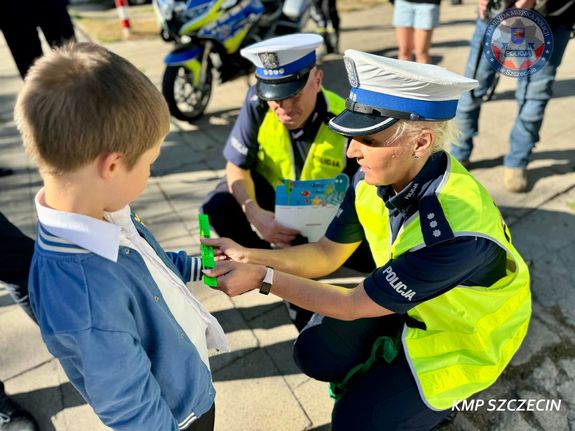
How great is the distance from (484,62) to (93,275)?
2841mm

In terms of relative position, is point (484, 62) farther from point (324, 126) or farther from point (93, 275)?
point (93, 275)

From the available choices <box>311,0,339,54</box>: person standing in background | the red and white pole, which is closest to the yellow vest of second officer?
<box>311,0,339,54</box>: person standing in background

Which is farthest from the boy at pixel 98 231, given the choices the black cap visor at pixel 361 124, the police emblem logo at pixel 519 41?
the police emblem logo at pixel 519 41

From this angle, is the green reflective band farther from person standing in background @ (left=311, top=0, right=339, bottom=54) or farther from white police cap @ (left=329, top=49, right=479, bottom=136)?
person standing in background @ (left=311, top=0, right=339, bottom=54)

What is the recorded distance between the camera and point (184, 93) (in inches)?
169

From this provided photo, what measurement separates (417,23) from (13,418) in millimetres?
3818

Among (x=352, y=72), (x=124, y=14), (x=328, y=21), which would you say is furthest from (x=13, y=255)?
(x=124, y=14)

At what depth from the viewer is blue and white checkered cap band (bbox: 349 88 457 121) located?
1.35 metres

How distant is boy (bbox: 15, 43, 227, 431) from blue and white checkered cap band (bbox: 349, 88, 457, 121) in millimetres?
684

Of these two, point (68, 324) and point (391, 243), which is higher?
point (68, 324)

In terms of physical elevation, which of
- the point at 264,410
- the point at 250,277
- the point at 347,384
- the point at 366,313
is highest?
the point at 250,277

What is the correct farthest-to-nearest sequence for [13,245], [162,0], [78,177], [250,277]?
1. [162,0]
2. [13,245]
3. [250,277]
4. [78,177]

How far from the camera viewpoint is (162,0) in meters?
3.97

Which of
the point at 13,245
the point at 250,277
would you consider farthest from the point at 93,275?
the point at 13,245
